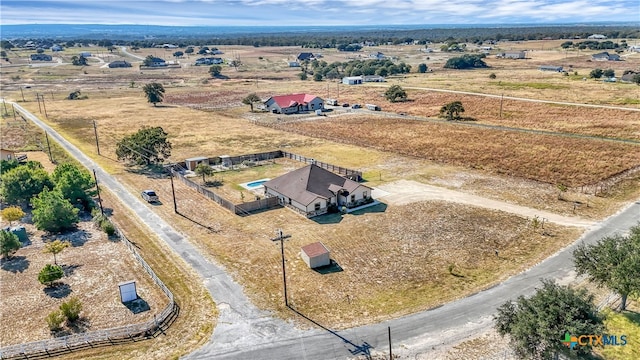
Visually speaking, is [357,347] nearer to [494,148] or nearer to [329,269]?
[329,269]

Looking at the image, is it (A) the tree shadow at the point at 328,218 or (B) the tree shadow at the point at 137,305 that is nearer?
(B) the tree shadow at the point at 137,305

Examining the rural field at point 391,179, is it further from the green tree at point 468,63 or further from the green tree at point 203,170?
the green tree at point 468,63

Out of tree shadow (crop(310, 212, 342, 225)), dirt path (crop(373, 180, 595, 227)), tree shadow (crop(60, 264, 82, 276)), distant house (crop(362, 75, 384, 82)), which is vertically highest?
distant house (crop(362, 75, 384, 82))

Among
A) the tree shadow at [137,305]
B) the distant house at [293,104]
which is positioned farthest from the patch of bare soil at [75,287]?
the distant house at [293,104]

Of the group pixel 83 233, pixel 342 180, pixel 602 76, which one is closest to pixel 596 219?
pixel 342 180

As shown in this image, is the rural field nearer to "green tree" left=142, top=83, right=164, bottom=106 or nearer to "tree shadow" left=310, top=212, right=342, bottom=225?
"tree shadow" left=310, top=212, right=342, bottom=225

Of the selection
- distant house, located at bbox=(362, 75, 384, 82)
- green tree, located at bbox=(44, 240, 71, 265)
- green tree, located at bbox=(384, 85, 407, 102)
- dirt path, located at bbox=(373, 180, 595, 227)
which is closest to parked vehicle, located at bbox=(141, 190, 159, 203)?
green tree, located at bbox=(44, 240, 71, 265)
